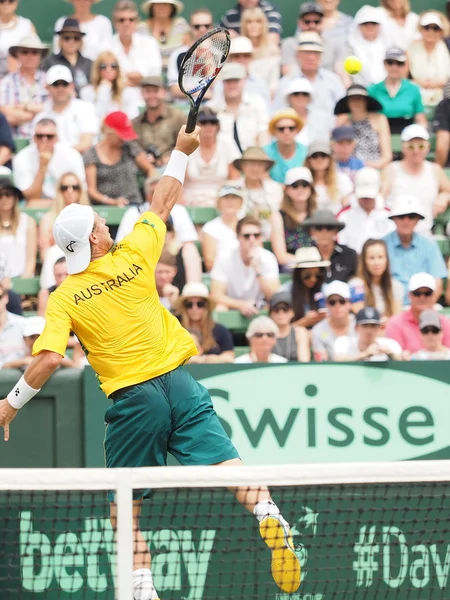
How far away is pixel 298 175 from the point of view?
10.9 metres

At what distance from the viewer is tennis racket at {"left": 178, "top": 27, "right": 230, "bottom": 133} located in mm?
6336

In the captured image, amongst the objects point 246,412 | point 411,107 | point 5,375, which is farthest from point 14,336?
point 411,107

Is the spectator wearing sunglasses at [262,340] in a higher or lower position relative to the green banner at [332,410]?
higher

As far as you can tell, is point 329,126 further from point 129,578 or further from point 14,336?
point 129,578

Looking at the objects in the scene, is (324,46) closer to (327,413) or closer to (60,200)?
(60,200)

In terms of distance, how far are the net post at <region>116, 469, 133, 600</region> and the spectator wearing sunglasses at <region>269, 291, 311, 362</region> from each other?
12.6 ft

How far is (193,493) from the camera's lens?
745cm

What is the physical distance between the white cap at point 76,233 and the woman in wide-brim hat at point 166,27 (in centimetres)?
768

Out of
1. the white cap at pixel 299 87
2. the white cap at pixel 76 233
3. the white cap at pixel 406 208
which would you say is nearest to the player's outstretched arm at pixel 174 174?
the white cap at pixel 76 233

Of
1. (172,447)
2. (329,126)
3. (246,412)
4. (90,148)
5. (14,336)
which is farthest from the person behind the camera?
(329,126)

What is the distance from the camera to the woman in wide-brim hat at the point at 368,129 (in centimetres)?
1214

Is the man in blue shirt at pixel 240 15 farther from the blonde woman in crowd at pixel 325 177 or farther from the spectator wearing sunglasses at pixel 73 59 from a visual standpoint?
the blonde woman in crowd at pixel 325 177

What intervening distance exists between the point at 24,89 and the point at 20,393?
7.12 m

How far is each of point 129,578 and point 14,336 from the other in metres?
4.24
